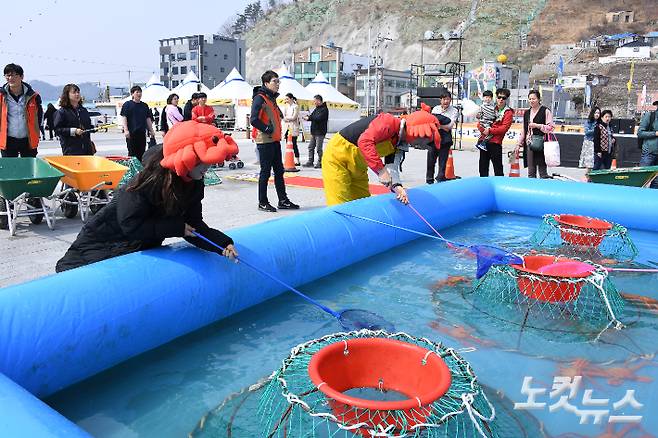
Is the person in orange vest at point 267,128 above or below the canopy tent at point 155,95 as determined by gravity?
below

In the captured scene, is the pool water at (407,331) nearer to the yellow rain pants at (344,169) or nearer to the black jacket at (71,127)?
the yellow rain pants at (344,169)

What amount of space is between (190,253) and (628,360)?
8.75ft

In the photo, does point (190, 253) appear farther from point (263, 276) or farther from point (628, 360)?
point (628, 360)

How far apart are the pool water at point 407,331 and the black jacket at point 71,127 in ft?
12.5

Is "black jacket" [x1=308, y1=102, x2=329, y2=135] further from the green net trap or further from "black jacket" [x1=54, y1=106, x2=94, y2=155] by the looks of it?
the green net trap

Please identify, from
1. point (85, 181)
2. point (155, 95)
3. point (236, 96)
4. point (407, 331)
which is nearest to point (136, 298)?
point (407, 331)

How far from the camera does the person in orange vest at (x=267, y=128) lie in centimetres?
636

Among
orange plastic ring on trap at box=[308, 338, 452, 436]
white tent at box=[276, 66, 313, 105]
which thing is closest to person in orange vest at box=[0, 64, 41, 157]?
orange plastic ring on trap at box=[308, 338, 452, 436]

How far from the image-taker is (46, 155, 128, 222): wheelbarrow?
17.9ft

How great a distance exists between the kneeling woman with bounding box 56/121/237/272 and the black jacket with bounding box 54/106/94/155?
3499 mm

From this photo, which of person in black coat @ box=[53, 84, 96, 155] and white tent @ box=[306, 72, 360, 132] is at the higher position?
white tent @ box=[306, 72, 360, 132]

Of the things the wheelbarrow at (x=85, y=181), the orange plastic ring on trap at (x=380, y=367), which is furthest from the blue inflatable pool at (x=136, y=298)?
the wheelbarrow at (x=85, y=181)

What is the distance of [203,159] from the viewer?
9.21ft

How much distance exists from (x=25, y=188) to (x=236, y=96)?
20.2m
